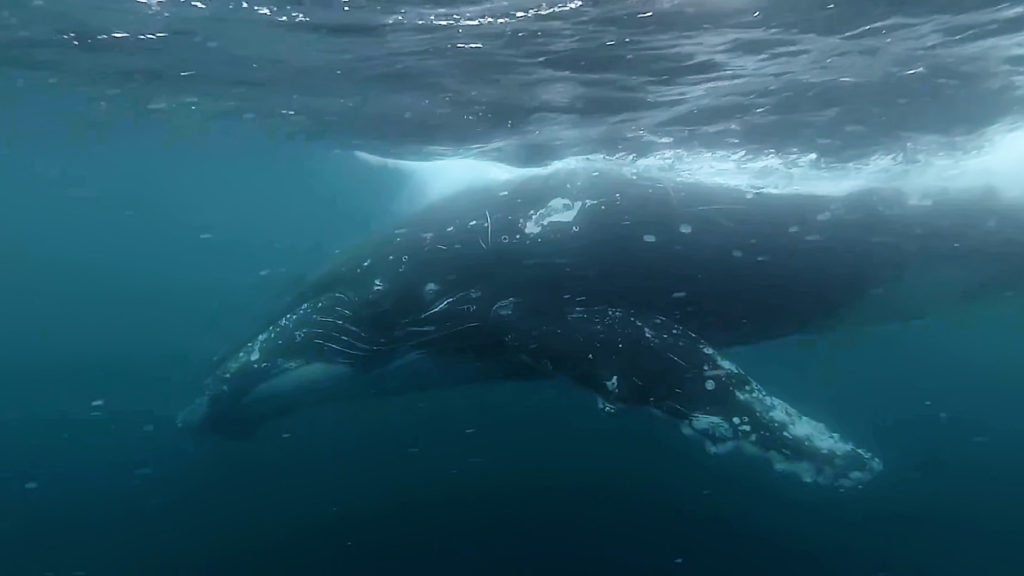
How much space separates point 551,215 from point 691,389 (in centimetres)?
376

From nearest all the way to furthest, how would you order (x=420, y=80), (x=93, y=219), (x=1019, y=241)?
(x=420, y=80) < (x=1019, y=241) < (x=93, y=219)

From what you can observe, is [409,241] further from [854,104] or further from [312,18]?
[854,104]

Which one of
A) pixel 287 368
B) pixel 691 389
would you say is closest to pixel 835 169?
pixel 691 389

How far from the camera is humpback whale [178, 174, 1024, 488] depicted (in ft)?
33.0

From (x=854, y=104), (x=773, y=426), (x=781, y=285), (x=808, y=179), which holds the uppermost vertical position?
(x=854, y=104)

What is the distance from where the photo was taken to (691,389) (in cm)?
995

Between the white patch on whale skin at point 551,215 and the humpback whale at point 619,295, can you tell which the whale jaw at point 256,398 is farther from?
the white patch on whale skin at point 551,215

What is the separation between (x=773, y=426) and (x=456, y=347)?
200 inches

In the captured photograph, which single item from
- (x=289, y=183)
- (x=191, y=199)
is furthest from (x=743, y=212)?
(x=191, y=199)

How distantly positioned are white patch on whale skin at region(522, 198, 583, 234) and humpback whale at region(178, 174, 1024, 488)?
26 millimetres

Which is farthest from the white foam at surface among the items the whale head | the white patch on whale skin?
the whale head

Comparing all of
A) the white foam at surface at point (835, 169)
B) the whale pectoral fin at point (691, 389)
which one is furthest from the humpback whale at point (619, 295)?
the white foam at surface at point (835, 169)

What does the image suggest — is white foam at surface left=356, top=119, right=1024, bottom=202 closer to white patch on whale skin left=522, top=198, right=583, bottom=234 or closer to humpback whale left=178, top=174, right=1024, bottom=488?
humpback whale left=178, top=174, right=1024, bottom=488

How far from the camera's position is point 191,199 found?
29609 millimetres
